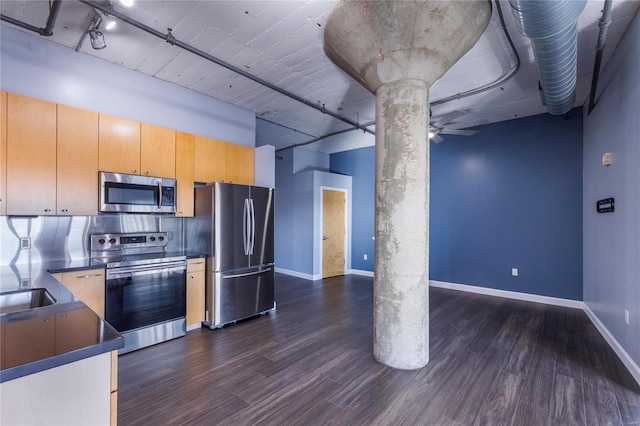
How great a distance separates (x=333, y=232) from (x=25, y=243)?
17.3ft

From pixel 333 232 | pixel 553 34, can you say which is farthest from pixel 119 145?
pixel 333 232

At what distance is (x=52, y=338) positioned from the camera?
42.5 inches

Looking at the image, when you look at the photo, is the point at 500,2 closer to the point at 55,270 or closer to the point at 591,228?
the point at 591,228

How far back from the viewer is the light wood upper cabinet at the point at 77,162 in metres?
2.91

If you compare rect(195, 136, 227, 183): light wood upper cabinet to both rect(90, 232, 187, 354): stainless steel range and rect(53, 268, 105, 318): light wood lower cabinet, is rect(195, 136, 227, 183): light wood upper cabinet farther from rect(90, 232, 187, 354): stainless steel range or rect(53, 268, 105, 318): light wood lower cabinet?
rect(53, 268, 105, 318): light wood lower cabinet

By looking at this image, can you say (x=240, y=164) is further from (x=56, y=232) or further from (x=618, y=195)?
(x=618, y=195)

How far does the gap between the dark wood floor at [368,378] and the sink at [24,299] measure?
0.97 metres

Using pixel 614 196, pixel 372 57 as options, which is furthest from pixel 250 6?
pixel 614 196

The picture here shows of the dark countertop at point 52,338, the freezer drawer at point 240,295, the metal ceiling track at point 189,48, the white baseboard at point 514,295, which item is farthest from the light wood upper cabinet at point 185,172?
the white baseboard at point 514,295

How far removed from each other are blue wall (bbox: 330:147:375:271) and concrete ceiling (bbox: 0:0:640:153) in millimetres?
2195

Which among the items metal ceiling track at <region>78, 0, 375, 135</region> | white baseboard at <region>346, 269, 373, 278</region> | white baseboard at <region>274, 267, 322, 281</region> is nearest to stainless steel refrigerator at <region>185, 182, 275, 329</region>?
metal ceiling track at <region>78, 0, 375, 135</region>

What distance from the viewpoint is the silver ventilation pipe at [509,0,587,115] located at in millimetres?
1981

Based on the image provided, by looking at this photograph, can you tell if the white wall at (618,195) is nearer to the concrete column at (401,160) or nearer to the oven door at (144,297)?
the concrete column at (401,160)

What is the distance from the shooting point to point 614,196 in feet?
10.3
